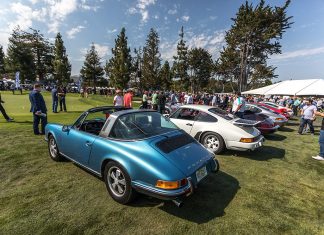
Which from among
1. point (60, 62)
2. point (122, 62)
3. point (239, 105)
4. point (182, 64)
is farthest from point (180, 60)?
point (239, 105)

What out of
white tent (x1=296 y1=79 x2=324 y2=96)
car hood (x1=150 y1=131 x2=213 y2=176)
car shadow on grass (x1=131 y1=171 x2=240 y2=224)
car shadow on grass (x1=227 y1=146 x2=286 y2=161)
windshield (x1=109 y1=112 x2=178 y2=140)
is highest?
white tent (x1=296 y1=79 x2=324 y2=96)

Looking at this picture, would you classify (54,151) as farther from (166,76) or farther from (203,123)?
(166,76)

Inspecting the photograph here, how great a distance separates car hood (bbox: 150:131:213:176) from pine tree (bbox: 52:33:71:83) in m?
50.7

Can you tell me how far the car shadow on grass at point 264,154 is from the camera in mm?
6410

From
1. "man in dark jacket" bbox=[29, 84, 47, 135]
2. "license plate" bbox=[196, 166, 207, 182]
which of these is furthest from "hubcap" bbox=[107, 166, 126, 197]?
"man in dark jacket" bbox=[29, 84, 47, 135]

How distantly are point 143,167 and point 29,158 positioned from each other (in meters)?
3.99

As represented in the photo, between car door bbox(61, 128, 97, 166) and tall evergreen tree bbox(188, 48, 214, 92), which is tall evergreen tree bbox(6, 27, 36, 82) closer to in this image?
tall evergreen tree bbox(188, 48, 214, 92)

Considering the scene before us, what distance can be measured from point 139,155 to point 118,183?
29.0 inches

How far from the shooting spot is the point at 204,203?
3.61m

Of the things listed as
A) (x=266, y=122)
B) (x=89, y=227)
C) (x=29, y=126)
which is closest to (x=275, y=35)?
(x=266, y=122)

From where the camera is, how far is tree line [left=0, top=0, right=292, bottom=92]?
32469 mm

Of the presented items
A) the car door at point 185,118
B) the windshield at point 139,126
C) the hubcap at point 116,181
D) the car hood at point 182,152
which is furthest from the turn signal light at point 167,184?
the car door at point 185,118

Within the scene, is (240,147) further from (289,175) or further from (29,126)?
(29,126)

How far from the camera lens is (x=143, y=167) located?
3080mm
